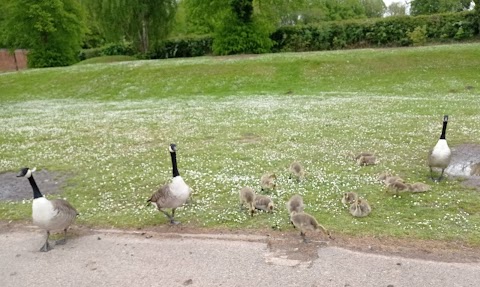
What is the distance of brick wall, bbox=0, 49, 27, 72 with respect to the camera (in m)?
76.2

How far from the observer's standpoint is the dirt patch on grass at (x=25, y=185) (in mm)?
11477

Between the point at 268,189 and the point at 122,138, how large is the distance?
9532 mm

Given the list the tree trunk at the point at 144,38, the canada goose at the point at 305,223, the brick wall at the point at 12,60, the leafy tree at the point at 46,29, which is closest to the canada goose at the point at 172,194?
the canada goose at the point at 305,223

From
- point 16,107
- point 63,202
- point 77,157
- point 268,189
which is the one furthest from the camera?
point 16,107

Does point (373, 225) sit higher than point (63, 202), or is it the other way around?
point (63, 202)

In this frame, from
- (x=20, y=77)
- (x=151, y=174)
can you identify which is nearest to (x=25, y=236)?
(x=151, y=174)

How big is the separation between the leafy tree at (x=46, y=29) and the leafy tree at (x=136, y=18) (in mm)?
5106

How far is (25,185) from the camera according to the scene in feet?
40.4

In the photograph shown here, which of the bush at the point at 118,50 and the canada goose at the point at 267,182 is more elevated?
the bush at the point at 118,50

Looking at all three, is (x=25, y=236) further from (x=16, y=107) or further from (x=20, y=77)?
(x=20, y=77)

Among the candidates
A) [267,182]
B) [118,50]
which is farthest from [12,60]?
[267,182]

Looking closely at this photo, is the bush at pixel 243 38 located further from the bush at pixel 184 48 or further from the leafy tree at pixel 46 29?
the leafy tree at pixel 46 29

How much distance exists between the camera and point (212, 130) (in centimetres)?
1897

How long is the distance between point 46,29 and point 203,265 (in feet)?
180
